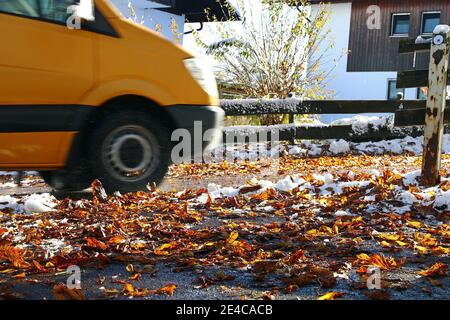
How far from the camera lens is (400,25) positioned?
989 inches

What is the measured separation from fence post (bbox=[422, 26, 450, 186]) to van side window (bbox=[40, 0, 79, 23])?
11.9ft

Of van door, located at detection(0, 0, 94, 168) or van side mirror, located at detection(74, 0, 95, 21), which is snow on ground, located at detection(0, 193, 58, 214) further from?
van side mirror, located at detection(74, 0, 95, 21)

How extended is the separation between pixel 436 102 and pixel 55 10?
12.7 feet

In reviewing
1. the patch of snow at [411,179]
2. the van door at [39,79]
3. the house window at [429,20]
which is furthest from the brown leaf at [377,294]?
the house window at [429,20]

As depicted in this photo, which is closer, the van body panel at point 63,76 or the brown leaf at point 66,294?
the brown leaf at point 66,294

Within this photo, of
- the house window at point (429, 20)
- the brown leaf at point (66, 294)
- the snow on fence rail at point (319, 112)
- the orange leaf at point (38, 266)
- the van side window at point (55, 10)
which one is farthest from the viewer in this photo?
the house window at point (429, 20)

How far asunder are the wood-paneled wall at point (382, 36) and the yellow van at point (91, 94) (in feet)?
68.6

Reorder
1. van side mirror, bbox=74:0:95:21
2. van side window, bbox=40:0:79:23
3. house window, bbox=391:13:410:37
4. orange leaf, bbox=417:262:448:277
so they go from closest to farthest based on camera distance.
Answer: orange leaf, bbox=417:262:448:277
van side window, bbox=40:0:79:23
van side mirror, bbox=74:0:95:21
house window, bbox=391:13:410:37

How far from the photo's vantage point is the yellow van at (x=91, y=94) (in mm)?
4770

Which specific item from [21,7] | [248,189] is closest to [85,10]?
[21,7]

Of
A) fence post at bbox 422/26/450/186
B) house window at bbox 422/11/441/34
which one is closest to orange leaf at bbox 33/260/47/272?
fence post at bbox 422/26/450/186

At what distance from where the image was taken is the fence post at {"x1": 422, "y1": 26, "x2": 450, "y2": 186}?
5.23m

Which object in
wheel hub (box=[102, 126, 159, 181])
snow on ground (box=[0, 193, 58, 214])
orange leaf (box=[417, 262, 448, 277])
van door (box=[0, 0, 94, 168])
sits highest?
van door (box=[0, 0, 94, 168])

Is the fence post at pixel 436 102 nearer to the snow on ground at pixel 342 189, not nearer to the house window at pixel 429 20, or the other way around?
the snow on ground at pixel 342 189
